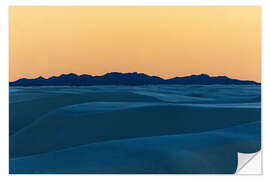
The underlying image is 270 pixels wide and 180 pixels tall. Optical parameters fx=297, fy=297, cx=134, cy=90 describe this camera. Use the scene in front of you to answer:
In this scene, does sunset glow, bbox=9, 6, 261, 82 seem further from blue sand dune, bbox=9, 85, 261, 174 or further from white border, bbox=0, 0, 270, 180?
blue sand dune, bbox=9, 85, 261, 174

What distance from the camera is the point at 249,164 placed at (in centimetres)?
268

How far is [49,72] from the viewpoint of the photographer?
330 cm

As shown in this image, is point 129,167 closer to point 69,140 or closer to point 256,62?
point 69,140

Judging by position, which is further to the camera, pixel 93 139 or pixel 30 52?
pixel 30 52

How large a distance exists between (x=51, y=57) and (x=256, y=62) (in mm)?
2203
